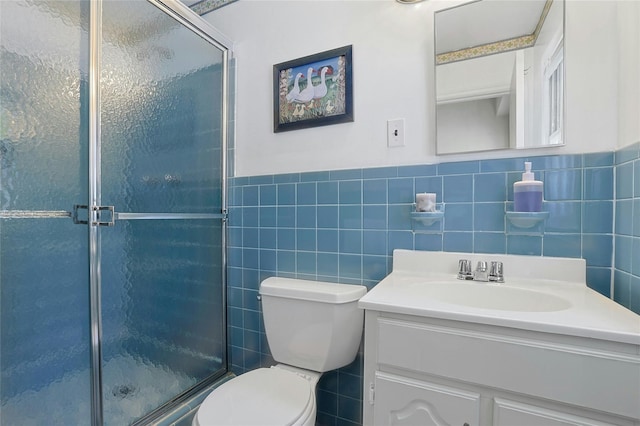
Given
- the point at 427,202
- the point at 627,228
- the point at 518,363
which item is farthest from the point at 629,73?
the point at 518,363

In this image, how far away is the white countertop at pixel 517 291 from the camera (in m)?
0.64

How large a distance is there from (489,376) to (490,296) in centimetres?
37

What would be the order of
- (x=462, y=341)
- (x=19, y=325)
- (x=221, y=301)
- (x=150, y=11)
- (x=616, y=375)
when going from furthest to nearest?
(x=221, y=301)
(x=150, y=11)
(x=19, y=325)
(x=462, y=341)
(x=616, y=375)

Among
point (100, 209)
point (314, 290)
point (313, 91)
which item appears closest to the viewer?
point (100, 209)

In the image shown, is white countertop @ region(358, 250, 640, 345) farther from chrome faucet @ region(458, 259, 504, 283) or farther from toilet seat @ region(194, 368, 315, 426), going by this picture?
toilet seat @ region(194, 368, 315, 426)

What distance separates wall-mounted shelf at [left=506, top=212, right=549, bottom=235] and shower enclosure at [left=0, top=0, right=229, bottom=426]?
4.40 feet

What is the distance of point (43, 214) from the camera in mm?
993

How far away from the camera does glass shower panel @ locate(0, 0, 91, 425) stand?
3.04 ft

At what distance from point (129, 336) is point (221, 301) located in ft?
1.54

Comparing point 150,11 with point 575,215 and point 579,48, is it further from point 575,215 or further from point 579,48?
point 575,215

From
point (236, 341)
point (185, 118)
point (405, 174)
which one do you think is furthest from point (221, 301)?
point (405, 174)

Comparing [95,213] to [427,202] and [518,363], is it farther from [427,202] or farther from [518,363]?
[518,363]

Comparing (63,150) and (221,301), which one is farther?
(221,301)

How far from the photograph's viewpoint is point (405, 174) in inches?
48.1
